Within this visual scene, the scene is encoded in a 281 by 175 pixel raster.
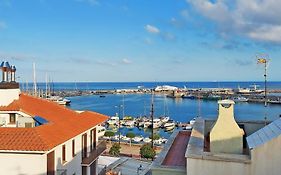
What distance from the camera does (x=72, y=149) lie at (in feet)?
→ 59.1

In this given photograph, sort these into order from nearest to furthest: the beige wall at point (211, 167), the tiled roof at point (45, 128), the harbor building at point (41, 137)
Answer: the beige wall at point (211, 167)
the tiled roof at point (45, 128)
the harbor building at point (41, 137)

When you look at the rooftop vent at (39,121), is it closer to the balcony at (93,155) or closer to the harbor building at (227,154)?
the balcony at (93,155)

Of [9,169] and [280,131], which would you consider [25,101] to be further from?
[280,131]

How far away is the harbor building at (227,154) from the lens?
8961 mm

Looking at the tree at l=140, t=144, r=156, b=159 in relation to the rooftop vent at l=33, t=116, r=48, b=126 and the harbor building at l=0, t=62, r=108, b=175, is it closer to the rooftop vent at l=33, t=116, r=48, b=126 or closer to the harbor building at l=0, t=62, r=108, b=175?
the harbor building at l=0, t=62, r=108, b=175

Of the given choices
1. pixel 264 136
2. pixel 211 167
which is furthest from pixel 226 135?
pixel 211 167

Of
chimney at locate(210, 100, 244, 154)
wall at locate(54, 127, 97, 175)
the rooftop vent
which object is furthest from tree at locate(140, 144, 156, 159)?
chimney at locate(210, 100, 244, 154)

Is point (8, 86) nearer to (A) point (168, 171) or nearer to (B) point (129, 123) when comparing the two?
(A) point (168, 171)

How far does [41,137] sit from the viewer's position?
13820 millimetres

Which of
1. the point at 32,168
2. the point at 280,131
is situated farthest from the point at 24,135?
the point at 280,131

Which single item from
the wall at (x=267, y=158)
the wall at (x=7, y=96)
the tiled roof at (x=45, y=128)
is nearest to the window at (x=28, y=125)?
the tiled roof at (x=45, y=128)

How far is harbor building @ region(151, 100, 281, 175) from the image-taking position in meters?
8.96

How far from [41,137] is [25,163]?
140 cm

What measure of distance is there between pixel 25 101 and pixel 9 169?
6121mm
